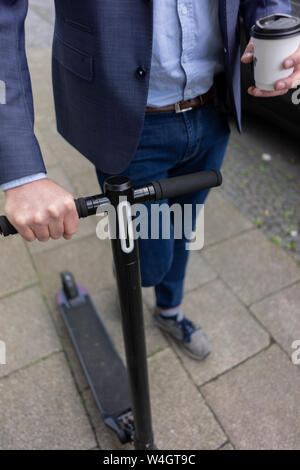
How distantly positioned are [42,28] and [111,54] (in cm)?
591

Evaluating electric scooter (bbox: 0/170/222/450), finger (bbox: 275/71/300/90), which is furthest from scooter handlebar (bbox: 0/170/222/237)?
finger (bbox: 275/71/300/90)

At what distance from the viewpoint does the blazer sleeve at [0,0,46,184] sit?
0.93 m

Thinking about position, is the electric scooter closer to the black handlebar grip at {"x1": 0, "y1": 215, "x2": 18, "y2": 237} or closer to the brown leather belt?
the black handlebar grip at {"x1": 0, "y1": 215, "x2": 18, "y2": 237}

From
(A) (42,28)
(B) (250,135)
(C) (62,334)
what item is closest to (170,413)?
(C) (62,334)

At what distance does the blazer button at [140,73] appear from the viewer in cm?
111

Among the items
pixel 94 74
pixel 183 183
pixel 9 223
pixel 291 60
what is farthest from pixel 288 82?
pixel 9 223

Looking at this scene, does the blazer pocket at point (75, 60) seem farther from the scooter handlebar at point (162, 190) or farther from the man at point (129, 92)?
the scooter handlebar at point (162, 190)

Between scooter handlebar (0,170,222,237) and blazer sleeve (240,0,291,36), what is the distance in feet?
2.28

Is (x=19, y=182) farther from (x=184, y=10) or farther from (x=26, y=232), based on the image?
(x=184, y=10)

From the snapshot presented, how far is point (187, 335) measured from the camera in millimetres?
2033

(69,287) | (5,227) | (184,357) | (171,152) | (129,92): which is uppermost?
(129,92)

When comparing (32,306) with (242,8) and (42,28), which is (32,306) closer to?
(242,8)

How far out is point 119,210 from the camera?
0.92m

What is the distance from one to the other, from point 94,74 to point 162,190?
1.49 ft
